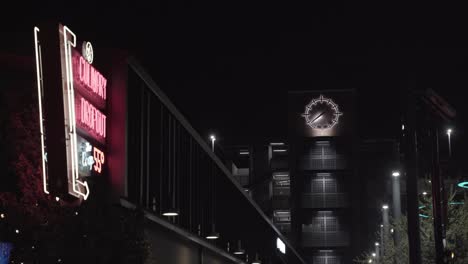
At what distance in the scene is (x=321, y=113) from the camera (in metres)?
99.2

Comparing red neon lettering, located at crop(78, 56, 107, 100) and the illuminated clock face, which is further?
the illuminated clock face

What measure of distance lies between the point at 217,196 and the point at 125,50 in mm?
19846

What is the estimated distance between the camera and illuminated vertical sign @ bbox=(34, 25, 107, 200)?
1909cm

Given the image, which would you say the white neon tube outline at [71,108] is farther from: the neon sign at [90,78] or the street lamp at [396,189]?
the street lamp at [396,189]

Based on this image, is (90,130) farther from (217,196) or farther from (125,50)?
(217,196)

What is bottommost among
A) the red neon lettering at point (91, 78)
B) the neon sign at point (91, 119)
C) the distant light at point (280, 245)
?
the distant light at point (280, 245)

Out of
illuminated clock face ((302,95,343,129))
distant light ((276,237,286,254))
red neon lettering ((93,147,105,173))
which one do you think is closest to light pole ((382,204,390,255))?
distant light ((276,237,286,254))

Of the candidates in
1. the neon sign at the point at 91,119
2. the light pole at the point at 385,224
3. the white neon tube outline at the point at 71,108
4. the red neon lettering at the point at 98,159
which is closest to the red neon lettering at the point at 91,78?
the neon sign at the point at 91,119

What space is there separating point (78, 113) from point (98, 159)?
218 cm

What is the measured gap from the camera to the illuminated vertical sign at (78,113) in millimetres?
19094

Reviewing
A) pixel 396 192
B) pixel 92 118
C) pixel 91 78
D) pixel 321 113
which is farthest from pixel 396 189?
pixel 321 113

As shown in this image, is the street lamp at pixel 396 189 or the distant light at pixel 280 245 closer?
the street lamp at pixel 396 189

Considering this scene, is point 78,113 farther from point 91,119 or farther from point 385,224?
point 385,224

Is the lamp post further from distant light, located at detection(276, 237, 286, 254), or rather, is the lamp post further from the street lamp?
distant light, located at detection(276, 237, 286, 254)
